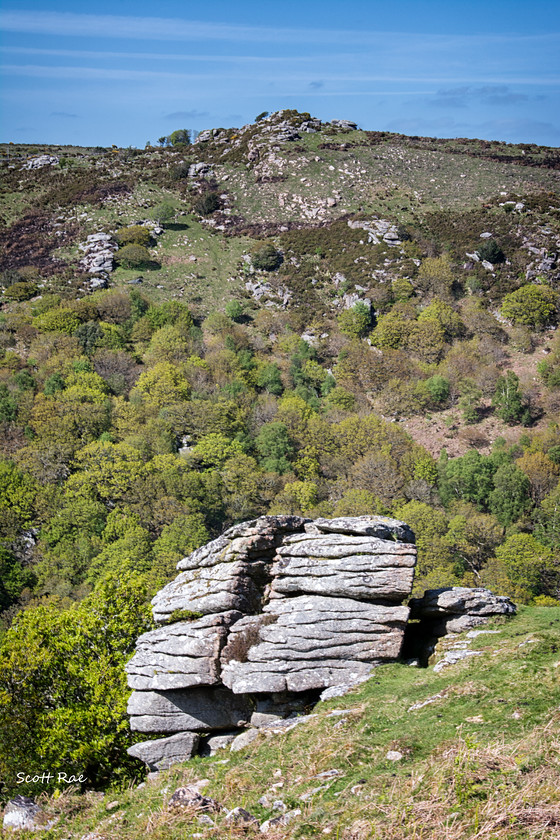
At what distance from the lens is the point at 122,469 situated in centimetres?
6925

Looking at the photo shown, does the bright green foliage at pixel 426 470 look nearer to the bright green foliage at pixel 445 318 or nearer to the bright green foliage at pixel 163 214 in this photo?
the bright green foliage at pixel 445 318

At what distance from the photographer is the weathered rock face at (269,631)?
20500 mm

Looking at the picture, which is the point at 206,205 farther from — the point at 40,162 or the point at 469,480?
the point at 469,480

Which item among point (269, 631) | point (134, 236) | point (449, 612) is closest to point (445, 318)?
point (134, 236)

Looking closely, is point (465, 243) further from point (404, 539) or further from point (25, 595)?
point (404, 539)

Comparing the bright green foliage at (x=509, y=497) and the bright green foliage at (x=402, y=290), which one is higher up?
the bright green foliage at (x=402, y=290)

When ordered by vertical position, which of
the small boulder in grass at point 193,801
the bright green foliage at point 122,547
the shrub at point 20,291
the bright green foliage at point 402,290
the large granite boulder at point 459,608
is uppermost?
the shrub at point 20,291

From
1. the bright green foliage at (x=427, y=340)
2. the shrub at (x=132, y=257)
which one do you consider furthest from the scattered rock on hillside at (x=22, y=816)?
the shrub at (x=132, y=257)

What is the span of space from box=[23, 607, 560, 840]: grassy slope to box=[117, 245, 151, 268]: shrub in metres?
107

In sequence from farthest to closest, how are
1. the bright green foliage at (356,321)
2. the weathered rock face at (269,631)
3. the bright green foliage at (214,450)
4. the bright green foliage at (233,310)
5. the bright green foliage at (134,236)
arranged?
the bright green foliage at (134,236) → the bright green foliage at (233,310) → the bright green foliage at (356,321) → the bright green foliage at (214,450) → the weathered rock face at (269,631)

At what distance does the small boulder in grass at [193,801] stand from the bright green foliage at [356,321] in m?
92.5

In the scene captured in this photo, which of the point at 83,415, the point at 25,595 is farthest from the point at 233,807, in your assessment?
the point at 83,415

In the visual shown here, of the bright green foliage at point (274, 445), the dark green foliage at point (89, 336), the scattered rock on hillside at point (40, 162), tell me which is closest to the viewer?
the bright green foliage at point (274, 445)
